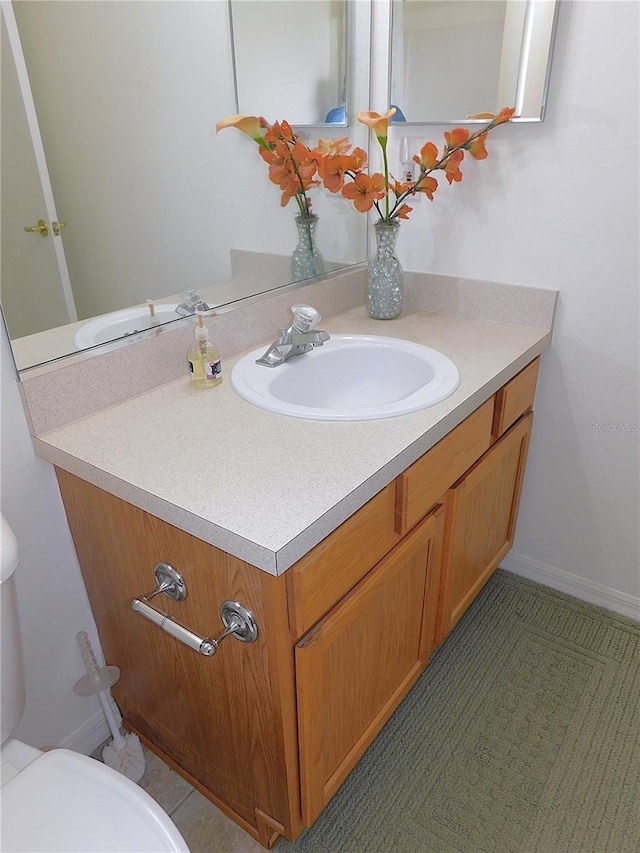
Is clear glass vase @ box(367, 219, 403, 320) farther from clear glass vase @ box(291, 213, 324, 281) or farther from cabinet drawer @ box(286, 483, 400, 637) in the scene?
cabinet drawer @ box(286, 483, 400, 637)

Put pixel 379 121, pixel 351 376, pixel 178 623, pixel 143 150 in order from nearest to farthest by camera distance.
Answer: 1. pixel 178 623
2. pixel 143 150
3. pixel 379 121
4. pixel 351 376

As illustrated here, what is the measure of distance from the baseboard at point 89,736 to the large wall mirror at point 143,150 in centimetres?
88

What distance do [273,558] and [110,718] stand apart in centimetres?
82

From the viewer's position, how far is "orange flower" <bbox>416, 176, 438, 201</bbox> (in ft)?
4.91

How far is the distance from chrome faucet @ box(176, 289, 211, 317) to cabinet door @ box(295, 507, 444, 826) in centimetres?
67

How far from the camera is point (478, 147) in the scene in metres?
1.41

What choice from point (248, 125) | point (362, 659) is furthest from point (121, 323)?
point (362, 659)

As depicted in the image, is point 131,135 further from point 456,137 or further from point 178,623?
point 178,623

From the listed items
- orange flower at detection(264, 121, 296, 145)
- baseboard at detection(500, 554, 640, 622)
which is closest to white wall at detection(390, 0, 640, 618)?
baseboard at detection(500, 554, 640, 622)

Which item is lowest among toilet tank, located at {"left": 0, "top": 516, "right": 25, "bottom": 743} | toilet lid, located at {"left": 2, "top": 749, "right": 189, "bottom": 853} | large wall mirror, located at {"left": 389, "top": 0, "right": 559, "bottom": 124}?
toilet lid, located at {"left": 2, "top": 749, "right": 189, "bottom": 853}

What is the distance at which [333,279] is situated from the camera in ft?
5.44

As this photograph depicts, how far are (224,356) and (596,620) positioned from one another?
1.33m

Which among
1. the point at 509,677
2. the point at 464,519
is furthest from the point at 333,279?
the point at 509,677

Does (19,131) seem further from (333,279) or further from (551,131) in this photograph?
(551,131)
